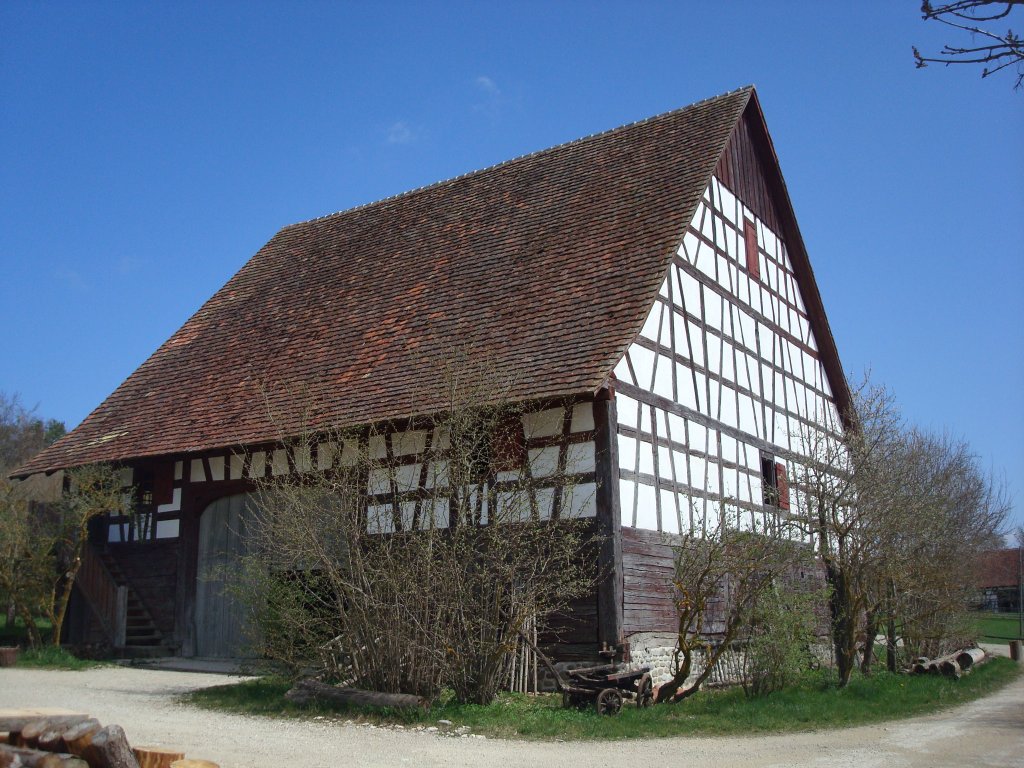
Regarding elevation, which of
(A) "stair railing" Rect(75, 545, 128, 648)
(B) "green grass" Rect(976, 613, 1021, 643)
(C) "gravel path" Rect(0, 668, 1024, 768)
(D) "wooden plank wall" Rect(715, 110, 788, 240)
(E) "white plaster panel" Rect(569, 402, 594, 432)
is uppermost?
(D) "wooden plank wall" Rect(715, 110, 788, 240)

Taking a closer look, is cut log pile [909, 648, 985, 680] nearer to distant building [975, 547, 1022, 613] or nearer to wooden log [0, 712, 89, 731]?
wooden log [0, 712, 89, 731]

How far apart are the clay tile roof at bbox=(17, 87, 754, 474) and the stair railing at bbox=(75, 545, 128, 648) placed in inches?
73.0

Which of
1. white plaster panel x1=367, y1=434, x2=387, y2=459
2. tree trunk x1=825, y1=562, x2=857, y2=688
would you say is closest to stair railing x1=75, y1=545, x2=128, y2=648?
white plaster panel x1=367, y1=434, x2=387, y2=459

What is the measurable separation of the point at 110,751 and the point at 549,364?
7.49 m

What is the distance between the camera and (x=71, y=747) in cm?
596

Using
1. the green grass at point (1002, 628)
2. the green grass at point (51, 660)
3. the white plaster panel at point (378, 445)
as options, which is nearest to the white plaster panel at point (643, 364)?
the white plaster panel at point (378, 445)

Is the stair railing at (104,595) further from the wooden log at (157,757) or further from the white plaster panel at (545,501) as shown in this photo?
the wooden log at (157,757)

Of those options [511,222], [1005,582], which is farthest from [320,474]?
[1005,582]

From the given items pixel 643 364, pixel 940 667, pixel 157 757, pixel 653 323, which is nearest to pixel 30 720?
pixel 157 757

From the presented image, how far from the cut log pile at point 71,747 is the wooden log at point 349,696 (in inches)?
132

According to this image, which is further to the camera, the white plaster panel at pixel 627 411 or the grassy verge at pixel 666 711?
the white plaster panel at pixel 627 411

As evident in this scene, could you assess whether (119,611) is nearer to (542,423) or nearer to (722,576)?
(542,423)

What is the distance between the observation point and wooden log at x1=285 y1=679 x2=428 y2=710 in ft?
30.5

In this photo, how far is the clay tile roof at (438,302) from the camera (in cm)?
1305
